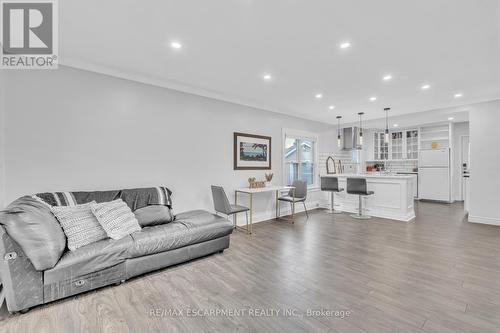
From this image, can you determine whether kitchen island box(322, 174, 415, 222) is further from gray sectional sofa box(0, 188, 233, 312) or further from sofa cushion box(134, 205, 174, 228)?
sofa cushion box(134, 205, 174, 228)

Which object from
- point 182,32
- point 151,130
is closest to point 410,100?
point 182,32

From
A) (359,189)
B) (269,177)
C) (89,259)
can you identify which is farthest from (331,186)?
(89,259)

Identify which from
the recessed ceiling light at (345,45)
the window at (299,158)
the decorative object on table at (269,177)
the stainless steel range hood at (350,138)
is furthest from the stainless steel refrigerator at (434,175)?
the recessed ceiling light at (345,45)

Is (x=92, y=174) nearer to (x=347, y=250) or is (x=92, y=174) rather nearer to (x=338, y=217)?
(x=347, y=250)

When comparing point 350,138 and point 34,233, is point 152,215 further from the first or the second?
point 350,138

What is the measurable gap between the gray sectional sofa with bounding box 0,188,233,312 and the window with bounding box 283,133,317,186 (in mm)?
3411

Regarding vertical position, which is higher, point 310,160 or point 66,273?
point 310,160

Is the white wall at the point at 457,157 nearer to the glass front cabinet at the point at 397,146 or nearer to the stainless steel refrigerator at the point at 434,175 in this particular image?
the stainless steel refrigerator at the point at 434,175

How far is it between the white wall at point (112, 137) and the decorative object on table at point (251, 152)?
0.49 feet

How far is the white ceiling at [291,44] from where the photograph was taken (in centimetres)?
206

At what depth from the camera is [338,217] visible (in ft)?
17.9

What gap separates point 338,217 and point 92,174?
4943 millimetres

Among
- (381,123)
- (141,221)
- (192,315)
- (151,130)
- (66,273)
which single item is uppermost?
(381,123)

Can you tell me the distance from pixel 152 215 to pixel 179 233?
56 centimetres
